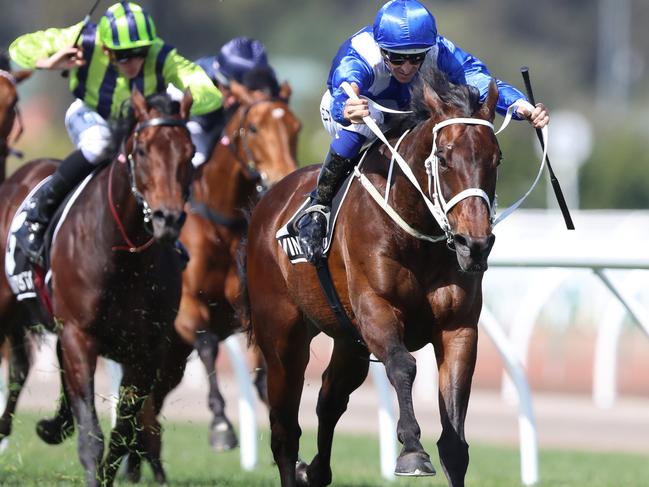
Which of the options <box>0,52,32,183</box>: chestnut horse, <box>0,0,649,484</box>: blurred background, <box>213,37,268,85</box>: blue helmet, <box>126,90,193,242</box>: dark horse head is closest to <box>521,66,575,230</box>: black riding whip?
<box>0,0,649,484</box>: blurred background

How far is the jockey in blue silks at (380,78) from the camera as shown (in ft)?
19.2

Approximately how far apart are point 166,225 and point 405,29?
136 cm

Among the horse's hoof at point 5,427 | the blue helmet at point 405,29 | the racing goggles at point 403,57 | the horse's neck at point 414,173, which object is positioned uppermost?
the blue helmet at point 405,29

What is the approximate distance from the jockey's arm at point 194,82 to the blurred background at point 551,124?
156 centimetres

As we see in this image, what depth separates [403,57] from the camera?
5.95 metres

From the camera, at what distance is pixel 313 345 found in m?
15.0

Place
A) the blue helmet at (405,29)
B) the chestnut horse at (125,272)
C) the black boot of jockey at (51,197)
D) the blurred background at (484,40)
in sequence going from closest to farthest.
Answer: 1. the blue helmet at (405,29)
2. the chestnut horse at (125,272)
3. the black boot of jockey at (51,197)
4. the blurred background at (484,40)

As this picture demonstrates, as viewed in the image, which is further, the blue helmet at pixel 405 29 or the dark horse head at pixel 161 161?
the dark horse head at pixel 161 161

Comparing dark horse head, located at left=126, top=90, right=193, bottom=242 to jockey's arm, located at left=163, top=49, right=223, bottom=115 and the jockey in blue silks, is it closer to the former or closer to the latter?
jockey's arm, located at left=163, top=49, right=223, bottom=115

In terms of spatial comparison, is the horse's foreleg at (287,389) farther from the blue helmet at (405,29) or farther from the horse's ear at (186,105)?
the blue helmet at (405,29)

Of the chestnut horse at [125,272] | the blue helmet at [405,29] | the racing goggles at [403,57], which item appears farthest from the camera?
the chestnut horse at [125,272]

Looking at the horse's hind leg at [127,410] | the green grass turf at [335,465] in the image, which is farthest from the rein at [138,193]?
the green grass turf at [335,465]

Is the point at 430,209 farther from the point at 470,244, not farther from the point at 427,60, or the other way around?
the point at 427,60

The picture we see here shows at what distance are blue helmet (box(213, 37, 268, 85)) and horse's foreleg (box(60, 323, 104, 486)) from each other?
324cm
